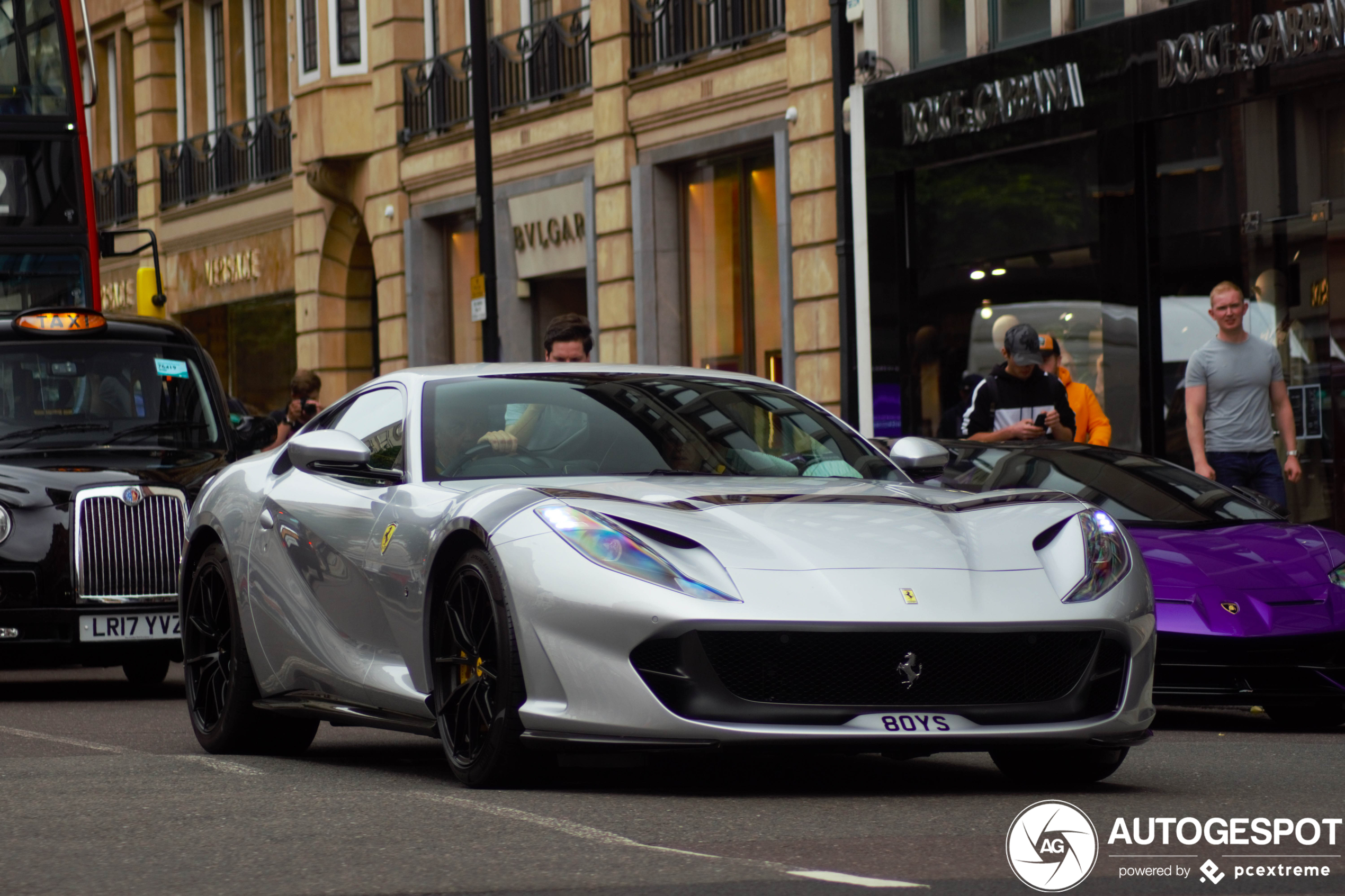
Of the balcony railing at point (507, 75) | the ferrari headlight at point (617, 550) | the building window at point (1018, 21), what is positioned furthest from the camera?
the balcony railing at point (507, 75)

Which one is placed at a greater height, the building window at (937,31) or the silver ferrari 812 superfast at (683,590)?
the building window at (937,31)

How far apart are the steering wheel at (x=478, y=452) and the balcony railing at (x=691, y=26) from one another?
1528cm

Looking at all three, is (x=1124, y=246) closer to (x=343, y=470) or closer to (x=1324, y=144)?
(x=1324, y=144)

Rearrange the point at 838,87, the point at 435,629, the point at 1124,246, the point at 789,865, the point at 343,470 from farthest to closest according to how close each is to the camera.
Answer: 1. the point at 838,87
2. the point at 1124,246
3. the point at 343,470
4. the point at 435,629
5. the point at 789,865

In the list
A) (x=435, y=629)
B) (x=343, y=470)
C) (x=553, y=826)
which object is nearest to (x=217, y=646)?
(x=343, y=470)

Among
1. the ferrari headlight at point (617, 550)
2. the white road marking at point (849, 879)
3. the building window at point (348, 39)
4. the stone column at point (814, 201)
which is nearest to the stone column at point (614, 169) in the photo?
the stone column at point (814, 201)

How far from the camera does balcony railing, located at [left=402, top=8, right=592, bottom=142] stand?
25750 millimetres

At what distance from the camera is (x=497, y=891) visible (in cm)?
505

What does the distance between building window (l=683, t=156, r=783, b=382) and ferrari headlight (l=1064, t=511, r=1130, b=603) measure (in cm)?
1574

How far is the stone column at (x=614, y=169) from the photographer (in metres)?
24.6

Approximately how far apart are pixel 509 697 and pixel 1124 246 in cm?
1289

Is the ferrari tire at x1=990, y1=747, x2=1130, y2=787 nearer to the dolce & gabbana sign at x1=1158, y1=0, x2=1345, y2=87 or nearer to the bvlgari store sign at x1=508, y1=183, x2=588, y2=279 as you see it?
the dolce & gabbana sign at x1=1158, y1=0, x2=1345, y2=87

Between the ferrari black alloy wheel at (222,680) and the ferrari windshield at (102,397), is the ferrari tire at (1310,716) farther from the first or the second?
the ferrari windshield at (102,397)

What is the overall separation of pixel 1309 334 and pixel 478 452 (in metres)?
10.6
